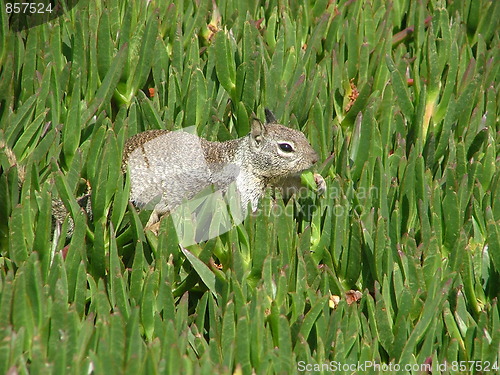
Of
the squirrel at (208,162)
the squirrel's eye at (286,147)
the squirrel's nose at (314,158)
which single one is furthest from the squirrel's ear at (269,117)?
the squirrel's nose at (314,158)

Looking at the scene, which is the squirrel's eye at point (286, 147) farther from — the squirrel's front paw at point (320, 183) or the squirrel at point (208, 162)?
the squirrel's front paw at point (320, 183)

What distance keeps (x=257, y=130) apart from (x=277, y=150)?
0.41ft

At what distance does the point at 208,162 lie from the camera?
3.16 metres

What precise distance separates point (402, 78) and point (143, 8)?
1.33 meters

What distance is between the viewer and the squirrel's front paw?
3.01 m

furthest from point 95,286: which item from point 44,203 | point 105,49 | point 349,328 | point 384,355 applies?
point 105,49

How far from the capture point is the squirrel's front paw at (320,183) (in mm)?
3013

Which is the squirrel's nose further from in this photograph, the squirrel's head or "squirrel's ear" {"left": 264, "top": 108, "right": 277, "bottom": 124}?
"squirrel's ear" {"left": 264, "top": 108, "right": 277, "bottom": 124}

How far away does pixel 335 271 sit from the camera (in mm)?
2699

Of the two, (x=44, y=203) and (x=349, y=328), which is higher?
(x=44, y=203)

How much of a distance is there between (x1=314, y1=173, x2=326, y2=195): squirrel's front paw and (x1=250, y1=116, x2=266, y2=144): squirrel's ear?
12.0 inches

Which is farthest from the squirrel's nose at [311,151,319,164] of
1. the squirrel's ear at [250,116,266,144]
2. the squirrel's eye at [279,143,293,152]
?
the squirrel's ear at [250,116,266,144]

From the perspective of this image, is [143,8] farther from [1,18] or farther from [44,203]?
[44,203]

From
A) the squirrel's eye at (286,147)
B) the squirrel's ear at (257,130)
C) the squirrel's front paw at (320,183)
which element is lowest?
the squirrel's front paw at (320,183)
